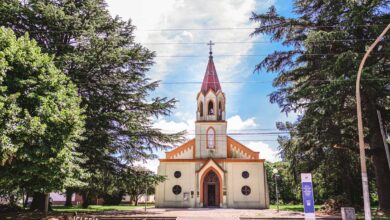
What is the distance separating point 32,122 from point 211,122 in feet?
78.0

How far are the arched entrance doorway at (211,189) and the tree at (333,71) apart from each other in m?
11.7

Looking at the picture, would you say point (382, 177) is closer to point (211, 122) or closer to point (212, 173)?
point (212, 173)

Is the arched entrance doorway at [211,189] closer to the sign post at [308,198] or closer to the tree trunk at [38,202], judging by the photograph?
the tree trunk at [38,202]

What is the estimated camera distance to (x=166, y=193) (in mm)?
31891

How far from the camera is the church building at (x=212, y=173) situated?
31.4m

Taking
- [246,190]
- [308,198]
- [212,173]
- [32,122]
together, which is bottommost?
[246,190]

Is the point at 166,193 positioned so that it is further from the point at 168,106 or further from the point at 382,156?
the point at 382,156

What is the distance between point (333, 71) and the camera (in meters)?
16.8

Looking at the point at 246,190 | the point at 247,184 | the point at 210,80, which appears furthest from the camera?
the point at 210,80

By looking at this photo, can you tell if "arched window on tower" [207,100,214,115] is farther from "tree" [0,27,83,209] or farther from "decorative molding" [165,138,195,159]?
"tree" [0,27,83,209]

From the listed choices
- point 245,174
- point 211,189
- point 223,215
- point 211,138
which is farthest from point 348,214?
point 211,138

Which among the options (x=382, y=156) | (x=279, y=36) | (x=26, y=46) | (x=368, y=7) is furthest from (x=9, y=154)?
(x=382, y=156)

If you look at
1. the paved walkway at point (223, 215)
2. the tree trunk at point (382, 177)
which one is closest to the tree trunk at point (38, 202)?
the paved walkway at point (223, 215)

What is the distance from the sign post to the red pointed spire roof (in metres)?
23.7
